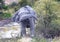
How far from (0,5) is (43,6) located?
10.0 m

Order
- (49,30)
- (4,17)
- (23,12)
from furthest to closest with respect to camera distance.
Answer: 1. (4,17)
2. (49,30)
3. (23,12)

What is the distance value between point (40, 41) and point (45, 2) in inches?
277

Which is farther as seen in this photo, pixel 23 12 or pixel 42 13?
pixel 42 13

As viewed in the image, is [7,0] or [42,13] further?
[7,0]

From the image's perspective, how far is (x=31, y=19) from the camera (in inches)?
435

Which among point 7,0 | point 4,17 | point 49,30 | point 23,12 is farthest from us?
point 7,0

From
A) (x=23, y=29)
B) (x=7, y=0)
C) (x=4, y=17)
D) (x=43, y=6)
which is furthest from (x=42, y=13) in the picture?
(x=7, y=0)

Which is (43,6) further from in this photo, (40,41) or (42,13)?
(40,41)

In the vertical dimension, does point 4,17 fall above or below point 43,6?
below

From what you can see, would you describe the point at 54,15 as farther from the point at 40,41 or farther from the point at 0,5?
the point at 0,5

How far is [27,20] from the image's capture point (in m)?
11.1

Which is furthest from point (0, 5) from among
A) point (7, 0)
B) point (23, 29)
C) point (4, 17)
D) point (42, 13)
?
point (23, 29)

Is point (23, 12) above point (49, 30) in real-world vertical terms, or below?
above

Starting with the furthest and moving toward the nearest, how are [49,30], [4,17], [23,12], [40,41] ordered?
1. [4,17]
2. [49,30]
3. [23,12]
4. [40,41]
